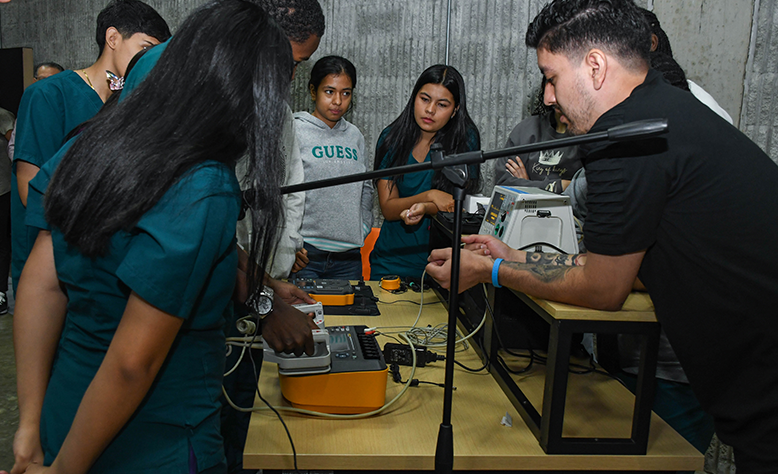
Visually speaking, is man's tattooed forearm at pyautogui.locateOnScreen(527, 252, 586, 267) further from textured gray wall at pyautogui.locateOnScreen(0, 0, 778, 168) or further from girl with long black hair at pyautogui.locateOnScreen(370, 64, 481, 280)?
textured gray wall at pyautogui.locateOnScreen(0, 0, 778, 168)

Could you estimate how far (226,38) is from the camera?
718 millimetres

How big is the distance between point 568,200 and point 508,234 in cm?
19

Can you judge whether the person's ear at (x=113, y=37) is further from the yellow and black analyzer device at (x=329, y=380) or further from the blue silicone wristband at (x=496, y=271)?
the blue silicone wristband at (x=496, y=271)

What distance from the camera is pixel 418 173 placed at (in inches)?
→ 96.3

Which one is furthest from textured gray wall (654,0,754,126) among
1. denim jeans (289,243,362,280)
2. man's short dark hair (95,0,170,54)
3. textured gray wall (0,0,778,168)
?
man's short dark hair (95,0,170,54)

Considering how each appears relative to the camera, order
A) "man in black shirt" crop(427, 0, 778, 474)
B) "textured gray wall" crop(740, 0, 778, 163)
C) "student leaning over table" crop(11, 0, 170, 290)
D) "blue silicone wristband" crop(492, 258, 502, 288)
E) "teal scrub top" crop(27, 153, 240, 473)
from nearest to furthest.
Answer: "teal scrub top" crop(27, 153, 240, 473)
"man in black shirt" crop(427, 0, 778, 474)
"blue silicone wristband" crop(492, 258, 502, 288)
"student leaning over table" crop(11, 0, 170, 290)
"textured gray wall" crop(740, 0, 778, 163)

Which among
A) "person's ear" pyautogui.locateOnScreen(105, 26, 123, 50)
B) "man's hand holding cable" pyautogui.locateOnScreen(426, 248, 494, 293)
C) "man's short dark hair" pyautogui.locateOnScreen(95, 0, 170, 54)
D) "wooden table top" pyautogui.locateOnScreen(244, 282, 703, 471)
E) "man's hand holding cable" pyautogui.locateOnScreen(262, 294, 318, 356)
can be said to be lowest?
"wooden table top" pyautogui.locateOnScreen(244, 282, 703, 471)

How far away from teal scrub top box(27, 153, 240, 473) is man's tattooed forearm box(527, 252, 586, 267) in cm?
80

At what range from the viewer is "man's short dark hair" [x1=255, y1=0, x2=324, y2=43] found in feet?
5.20

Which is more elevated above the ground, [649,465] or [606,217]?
[606,217]

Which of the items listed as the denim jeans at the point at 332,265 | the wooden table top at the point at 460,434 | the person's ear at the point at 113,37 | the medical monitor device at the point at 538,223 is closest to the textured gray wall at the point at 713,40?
the medical monitor device at the point at 538,223

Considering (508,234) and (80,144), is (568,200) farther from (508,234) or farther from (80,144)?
(80,144)

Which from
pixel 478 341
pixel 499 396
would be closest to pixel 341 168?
pixel 478 341

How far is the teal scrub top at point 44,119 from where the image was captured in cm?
152
